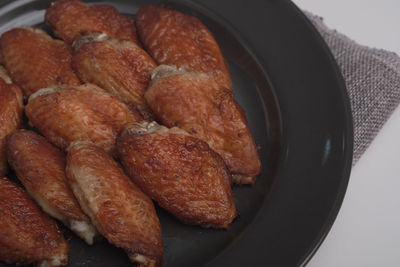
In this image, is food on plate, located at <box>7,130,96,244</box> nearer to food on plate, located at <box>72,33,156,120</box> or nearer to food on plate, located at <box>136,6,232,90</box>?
food on plate, located at <box>72,33,156,120</box>

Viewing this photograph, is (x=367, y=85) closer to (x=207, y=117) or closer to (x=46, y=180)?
(x=207, y=117)

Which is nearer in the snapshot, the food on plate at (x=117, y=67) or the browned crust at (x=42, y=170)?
the browned crust at (x=42, y=170)

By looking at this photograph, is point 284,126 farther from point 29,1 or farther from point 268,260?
point 29,1

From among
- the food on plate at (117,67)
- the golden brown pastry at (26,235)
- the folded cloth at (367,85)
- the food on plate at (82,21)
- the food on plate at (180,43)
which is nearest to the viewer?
the golden brown pastry at (26,235)

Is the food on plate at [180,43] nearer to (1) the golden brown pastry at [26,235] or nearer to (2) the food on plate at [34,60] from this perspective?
(2) the food on plate at [34,60]

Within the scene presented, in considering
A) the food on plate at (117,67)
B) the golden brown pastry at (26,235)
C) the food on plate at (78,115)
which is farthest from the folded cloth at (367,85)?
the golden brown pastry at (26,235)

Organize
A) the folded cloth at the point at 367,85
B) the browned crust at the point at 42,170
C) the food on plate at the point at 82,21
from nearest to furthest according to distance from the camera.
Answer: the browned crust at the point at 42,170, the food on plate at the point at 82,21, the folded cloth at the point at 367,85

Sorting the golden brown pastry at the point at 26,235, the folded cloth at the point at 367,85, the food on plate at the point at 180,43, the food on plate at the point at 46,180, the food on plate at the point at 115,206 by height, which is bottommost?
the golden brown pastry at the point at 26,235

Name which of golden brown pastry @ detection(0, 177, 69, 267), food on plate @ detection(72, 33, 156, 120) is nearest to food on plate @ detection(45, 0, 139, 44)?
food on plate @ detection(72, 33, 156, 120)
